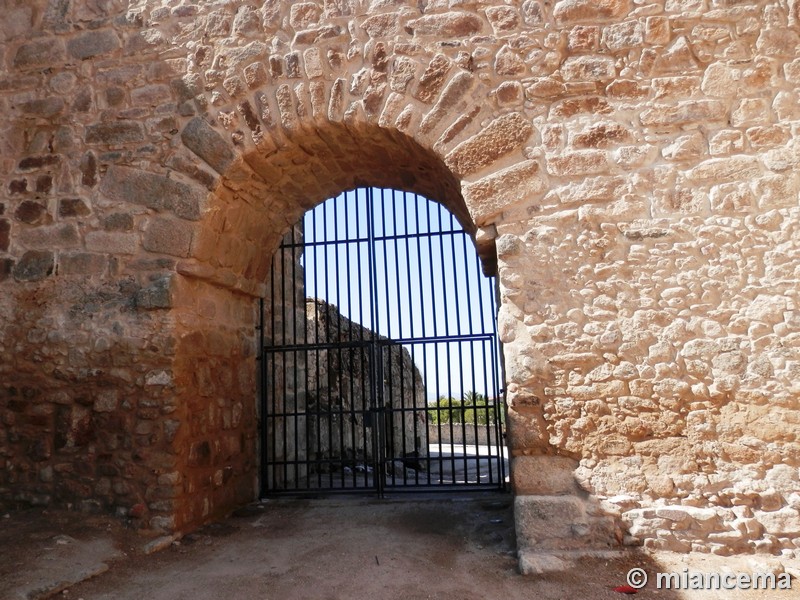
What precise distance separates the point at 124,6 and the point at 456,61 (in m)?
Result: 2.39

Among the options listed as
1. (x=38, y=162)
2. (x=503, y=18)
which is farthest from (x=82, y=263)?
(x=503, y=18)

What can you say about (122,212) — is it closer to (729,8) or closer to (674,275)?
(674,275)

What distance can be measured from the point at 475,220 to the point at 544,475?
4.76ft

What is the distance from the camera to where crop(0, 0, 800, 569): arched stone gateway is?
3066 millimetres

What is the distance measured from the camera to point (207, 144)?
3.88 m

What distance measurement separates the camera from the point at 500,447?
14.7 feet

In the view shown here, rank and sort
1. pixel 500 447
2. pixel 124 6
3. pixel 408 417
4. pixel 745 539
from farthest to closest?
pixel 408 417
pixel 500 447
pixel 124 6
pixel 745 539

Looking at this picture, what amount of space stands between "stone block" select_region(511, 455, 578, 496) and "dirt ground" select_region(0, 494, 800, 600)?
36 centimetres

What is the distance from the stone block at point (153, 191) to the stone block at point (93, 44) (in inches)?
34.1

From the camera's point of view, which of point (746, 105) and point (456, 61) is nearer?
point (746, 105)

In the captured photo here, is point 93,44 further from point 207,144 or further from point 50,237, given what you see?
point 50,237

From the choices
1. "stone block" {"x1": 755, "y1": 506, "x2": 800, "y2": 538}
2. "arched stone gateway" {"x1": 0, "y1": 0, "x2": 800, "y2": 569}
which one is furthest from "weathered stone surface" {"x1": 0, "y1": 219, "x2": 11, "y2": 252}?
"stone block" {"x1": 755, "y1": 506, "x2": 800, "y2": 538}

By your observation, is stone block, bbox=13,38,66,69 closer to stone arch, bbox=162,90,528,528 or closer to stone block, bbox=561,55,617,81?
stone arch, bbox=162,90,528,528

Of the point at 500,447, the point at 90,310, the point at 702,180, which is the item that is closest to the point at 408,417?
the point at 500,447
